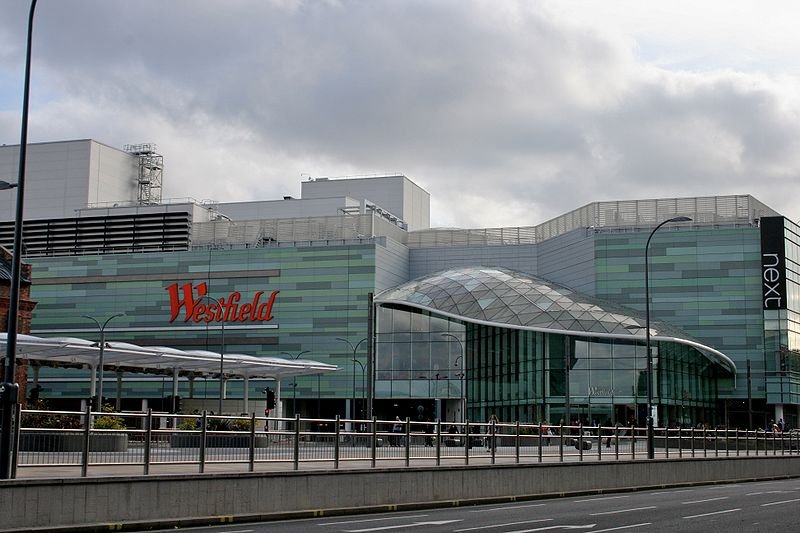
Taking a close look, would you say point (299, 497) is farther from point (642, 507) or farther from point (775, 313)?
point (775, 313)

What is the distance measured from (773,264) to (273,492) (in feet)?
268

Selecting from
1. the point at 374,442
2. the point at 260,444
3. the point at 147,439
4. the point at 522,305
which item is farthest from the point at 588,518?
the point at 522,305

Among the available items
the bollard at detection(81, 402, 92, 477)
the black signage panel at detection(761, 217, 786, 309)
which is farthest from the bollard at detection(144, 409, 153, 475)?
the black signage panel at detection(761, 217, 786, 309)

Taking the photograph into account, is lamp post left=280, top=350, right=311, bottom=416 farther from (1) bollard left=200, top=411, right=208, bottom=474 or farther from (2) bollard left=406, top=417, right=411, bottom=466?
(1) bollard left=200, top=411, right=208, bottom=474

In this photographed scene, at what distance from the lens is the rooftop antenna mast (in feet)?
477

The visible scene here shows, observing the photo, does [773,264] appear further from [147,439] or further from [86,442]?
[86,442]

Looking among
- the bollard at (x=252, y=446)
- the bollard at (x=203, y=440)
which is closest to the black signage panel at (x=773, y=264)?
the bollard at (x=252, y=446)

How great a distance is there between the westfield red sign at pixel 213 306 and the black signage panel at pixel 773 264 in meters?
45.1

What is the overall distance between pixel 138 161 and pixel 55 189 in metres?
13.4

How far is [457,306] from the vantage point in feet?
301

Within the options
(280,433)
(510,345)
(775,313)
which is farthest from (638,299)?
(280,433)

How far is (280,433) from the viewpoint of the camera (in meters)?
22.9

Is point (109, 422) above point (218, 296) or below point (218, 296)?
below

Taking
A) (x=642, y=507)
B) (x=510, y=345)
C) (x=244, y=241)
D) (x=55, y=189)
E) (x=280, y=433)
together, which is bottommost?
(x=642, y=507)
